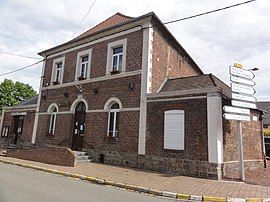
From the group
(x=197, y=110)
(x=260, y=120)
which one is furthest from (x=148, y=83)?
(x=260, y=120)

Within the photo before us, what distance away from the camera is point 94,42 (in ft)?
53.2

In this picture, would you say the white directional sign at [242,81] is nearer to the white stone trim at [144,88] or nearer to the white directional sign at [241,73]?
the white directional sign at [241,73]

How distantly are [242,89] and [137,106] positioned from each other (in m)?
5.14

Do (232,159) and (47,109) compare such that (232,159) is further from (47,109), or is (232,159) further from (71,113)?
(47,109)

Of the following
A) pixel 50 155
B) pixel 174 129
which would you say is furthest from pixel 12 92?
pixel 174 129

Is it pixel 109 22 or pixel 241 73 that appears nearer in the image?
pixel 241 73

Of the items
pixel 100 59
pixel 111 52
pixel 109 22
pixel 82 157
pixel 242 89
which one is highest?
pixel 109 22

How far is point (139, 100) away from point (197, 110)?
3.26 m

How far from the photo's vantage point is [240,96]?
1079 cm

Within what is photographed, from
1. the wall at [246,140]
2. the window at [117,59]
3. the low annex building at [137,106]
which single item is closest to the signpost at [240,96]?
the low annex building at [137,106]

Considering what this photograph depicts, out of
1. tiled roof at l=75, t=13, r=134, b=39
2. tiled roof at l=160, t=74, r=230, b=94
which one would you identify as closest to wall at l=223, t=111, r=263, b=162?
tiled roof at l=160, t=74, r=230, b=94

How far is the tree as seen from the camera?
39.9 m

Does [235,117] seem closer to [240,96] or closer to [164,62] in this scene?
[240,96]

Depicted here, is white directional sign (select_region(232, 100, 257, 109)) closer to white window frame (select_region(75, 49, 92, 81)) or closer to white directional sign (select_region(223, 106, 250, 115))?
white directional sign (select_region(223, 106, 250, 115))
